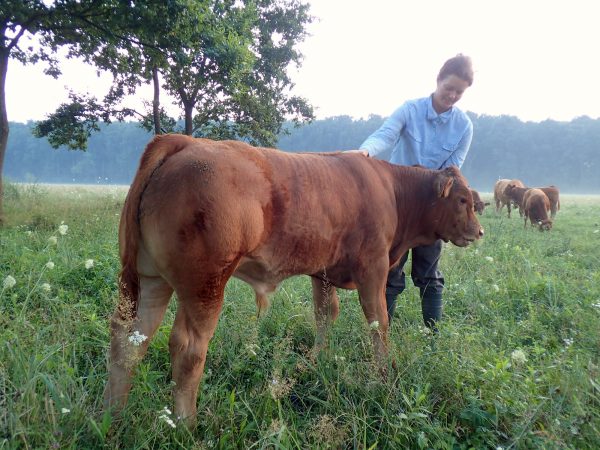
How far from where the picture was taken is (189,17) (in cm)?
800

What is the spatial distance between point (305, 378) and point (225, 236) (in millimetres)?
1248

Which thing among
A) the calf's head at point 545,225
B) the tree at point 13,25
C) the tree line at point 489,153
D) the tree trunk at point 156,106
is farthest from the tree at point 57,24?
the tree line at point 489,153

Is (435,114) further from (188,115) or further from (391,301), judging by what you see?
(188,115)

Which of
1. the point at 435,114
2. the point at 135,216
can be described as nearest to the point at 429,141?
the point at 435,114

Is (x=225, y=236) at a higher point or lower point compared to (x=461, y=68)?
lower

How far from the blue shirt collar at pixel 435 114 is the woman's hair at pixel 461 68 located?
0.90ft

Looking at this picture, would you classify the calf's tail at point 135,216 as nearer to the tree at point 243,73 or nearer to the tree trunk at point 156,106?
the tree at point 243,73

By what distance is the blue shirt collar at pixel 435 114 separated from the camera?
3619 mm

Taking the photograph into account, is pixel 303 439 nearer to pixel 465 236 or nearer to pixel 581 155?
pixel 465 236

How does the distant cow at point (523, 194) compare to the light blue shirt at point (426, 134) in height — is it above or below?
below

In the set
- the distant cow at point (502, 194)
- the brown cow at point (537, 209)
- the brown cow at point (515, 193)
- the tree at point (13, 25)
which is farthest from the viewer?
the distant cow at point (502, 194)

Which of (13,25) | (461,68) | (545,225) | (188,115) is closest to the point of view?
(461,68)

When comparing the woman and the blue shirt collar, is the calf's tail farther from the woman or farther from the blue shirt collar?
the blue shirt collar

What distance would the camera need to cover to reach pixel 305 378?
2871 millimetres
